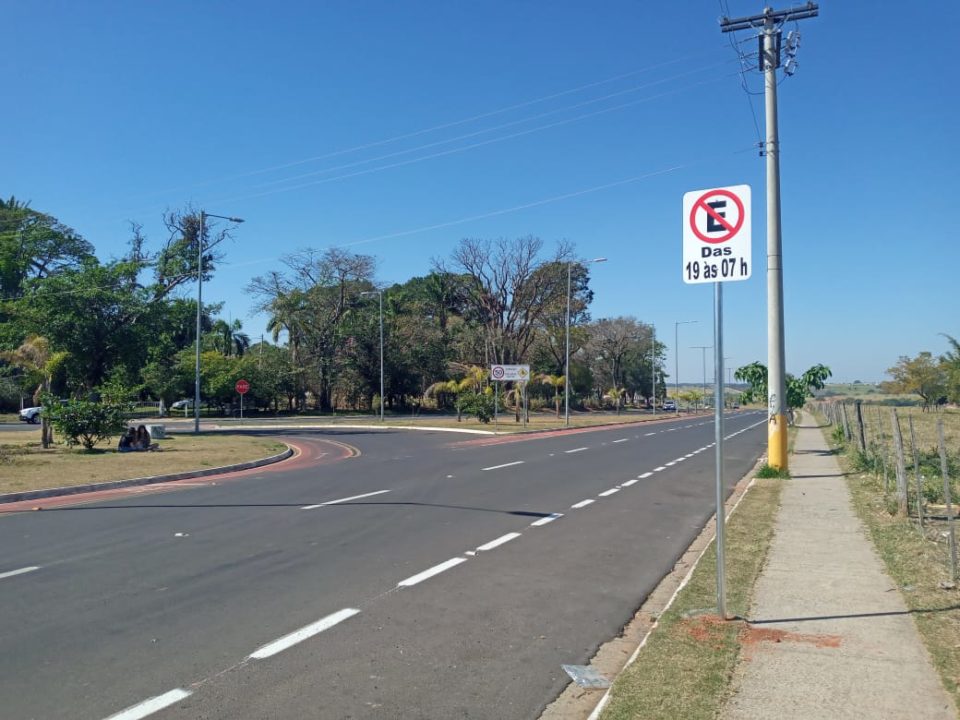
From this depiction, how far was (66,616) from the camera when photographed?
6547 mm

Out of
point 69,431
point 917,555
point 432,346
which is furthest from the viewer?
point 432,346

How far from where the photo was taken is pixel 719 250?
6.17 metres

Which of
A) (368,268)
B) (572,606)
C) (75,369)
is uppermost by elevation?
(368,268)

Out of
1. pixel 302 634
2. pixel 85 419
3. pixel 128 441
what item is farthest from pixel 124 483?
pixel 302 634

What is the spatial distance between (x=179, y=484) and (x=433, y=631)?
1197cm

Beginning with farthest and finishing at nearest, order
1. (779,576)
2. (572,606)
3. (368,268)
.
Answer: (368,268)
(779,576)
(572,606)

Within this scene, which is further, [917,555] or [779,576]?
[917,555]

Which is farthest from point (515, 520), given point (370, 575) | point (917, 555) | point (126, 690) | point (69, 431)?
point (69, 431)

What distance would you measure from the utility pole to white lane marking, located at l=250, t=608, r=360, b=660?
13.3 m

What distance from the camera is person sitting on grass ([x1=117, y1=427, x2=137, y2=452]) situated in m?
24.2

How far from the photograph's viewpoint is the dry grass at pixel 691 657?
4.59 metres

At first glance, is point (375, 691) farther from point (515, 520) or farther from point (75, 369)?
point (75, 369)

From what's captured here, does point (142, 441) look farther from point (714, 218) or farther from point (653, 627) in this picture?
point (714, 218)

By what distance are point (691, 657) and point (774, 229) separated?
1405 cm
